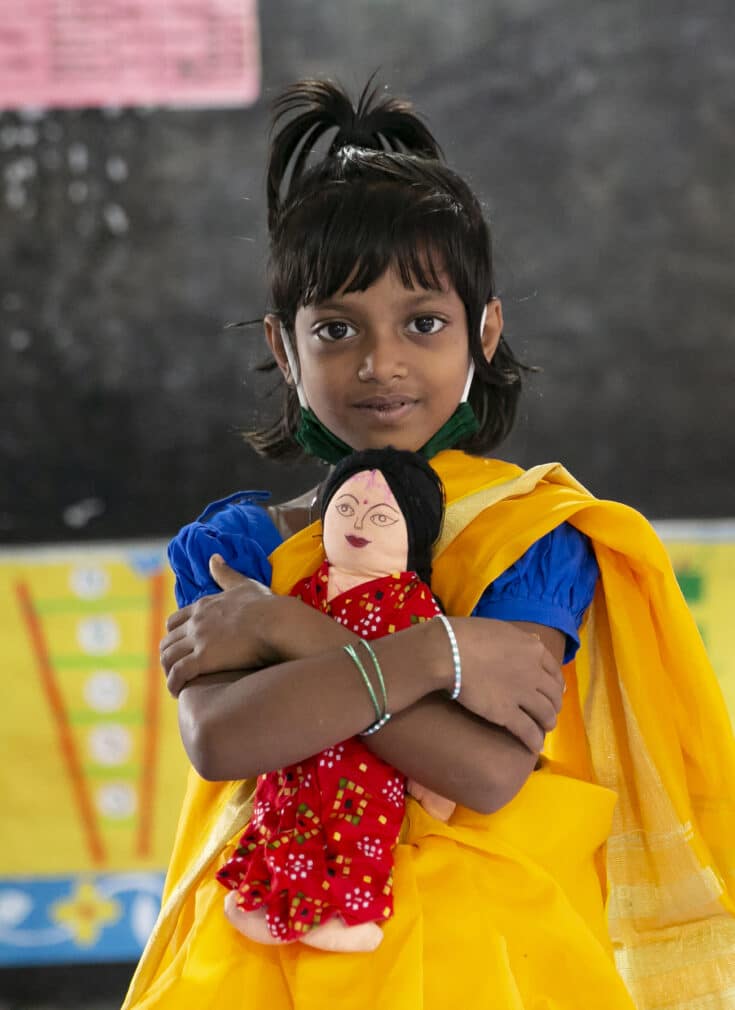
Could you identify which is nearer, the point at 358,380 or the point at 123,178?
the point at 358,380

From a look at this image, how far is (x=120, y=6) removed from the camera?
2738 mm

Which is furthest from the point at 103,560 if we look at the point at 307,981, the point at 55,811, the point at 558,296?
the point at 307,981

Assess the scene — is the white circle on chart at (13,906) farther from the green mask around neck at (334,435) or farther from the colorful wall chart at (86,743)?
the green mask around neck at (334,435)

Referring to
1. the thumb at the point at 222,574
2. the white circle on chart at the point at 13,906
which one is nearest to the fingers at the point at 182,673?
the thumb at the point at 222,574

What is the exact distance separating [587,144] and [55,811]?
6.03 feet

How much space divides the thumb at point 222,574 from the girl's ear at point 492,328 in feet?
1.30

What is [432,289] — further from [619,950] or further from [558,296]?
[558,296]

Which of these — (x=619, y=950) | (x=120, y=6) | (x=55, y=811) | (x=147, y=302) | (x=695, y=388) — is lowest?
(x=55, y=811)

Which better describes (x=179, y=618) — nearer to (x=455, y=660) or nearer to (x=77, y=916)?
(x=455, y=660)

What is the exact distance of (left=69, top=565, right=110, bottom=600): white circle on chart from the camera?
9.02 ft

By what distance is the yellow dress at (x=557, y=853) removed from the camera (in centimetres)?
122

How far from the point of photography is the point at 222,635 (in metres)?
1.26

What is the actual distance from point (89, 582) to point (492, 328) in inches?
59.8

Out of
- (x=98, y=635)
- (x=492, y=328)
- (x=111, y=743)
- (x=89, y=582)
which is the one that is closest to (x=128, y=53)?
(x=89, y=582)
